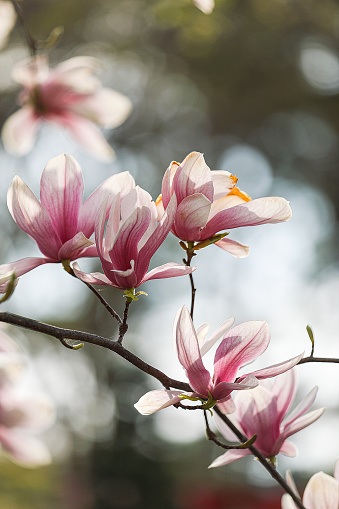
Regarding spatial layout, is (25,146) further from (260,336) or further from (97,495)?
(97,495)

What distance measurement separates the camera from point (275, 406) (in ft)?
1.64

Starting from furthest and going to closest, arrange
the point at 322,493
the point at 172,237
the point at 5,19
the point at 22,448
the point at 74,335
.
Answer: the point at 172,237 < the point at 5,19 < the point at 22,448 < the point at 322,493 < the point at 74,335

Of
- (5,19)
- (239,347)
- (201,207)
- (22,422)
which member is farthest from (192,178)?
(5,19)

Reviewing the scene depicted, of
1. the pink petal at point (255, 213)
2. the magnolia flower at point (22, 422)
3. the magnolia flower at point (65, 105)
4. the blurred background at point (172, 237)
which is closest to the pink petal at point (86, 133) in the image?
the magnolia flower at point (65, 105)

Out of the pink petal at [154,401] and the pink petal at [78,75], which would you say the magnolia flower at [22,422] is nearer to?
the pink petal at [154,401]

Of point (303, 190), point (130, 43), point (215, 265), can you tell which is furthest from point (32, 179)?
point (303, 190)

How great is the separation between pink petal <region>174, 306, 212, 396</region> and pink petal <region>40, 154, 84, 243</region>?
117mm

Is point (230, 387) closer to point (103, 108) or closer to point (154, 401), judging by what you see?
point (154, 401)

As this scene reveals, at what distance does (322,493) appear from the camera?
48cm

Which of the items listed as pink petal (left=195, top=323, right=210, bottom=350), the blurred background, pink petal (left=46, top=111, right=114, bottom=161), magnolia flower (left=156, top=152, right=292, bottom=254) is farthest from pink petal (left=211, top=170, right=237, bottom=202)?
the blurred background

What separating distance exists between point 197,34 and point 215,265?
3.64m

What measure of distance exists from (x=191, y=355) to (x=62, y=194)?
0.16m

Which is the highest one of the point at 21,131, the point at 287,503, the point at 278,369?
the point at 21,131

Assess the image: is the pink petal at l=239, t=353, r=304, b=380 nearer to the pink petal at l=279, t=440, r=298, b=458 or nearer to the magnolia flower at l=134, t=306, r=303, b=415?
the magnolia flower at l=134, t=306, r=303, b=415
